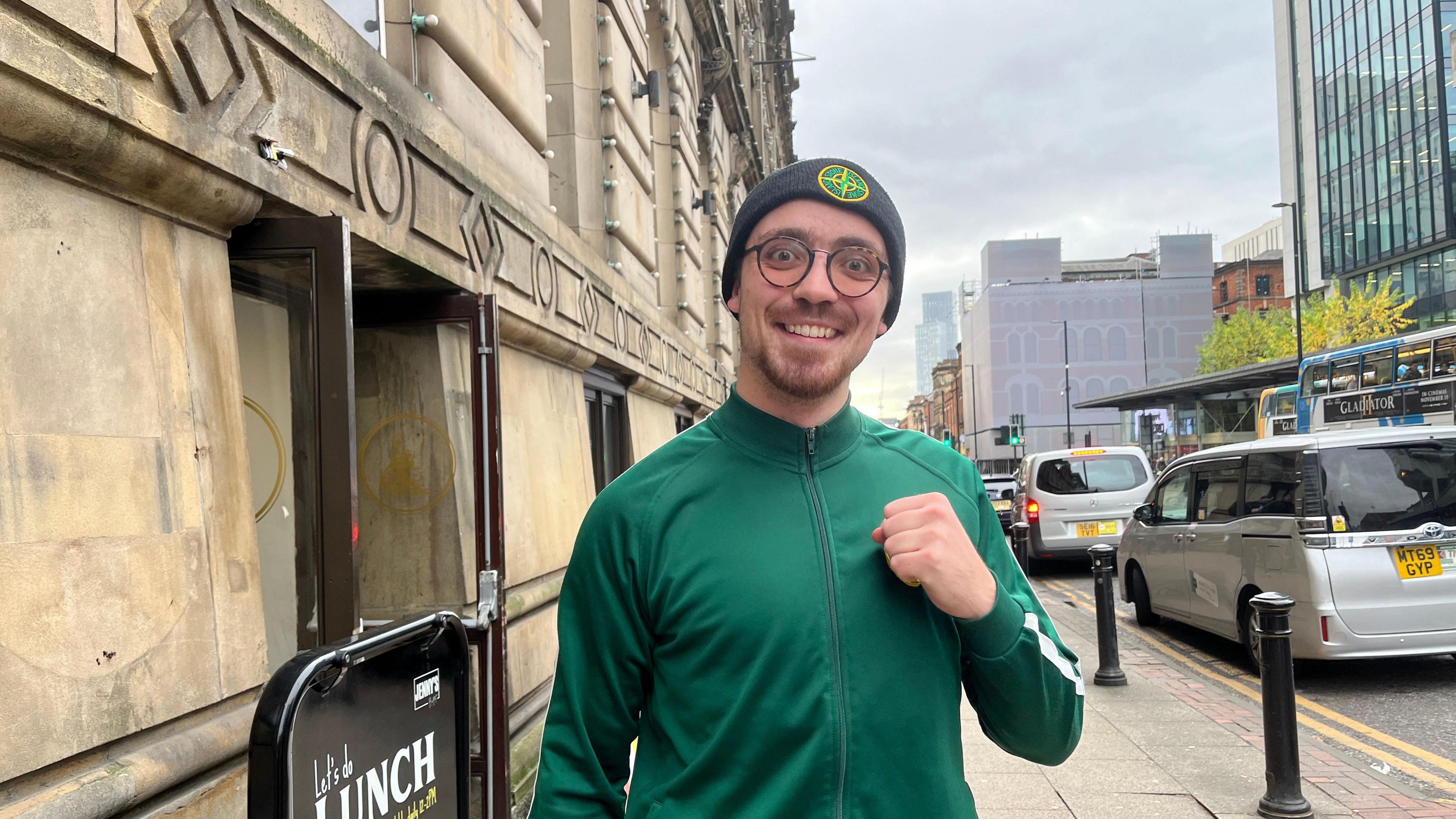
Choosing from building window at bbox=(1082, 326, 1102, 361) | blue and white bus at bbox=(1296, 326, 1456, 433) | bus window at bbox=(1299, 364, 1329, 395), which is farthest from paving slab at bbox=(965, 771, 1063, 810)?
building window at bbox=(1082, 326, 1102, 361)

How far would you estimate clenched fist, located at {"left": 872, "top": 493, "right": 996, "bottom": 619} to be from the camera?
1573 mm

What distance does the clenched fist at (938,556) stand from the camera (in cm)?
157

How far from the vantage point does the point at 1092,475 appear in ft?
49.7

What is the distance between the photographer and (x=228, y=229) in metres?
3.04

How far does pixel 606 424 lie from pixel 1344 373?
1793 centimetres

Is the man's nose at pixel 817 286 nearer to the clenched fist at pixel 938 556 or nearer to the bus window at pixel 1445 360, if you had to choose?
the clenched fist at pixel 938 556

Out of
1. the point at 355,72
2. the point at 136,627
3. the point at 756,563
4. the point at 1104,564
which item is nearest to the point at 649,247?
the point at 1104,564

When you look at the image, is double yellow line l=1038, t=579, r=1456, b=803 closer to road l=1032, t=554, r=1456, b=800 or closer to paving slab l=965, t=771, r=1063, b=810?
road l=1032, t=554, r=1456, b=800

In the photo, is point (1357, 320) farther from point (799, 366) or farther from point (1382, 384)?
point (799, 366)

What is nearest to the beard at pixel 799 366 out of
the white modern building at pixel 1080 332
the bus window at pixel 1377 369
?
the bus window at pixel 1377 369

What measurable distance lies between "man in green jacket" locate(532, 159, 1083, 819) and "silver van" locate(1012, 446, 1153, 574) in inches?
542

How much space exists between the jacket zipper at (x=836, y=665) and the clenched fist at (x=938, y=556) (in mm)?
111

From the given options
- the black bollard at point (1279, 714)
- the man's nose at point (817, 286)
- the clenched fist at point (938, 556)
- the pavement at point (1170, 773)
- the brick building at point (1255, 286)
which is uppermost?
→ the brick building at point (1255, 286)

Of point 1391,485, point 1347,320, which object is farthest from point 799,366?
point 1347,320
